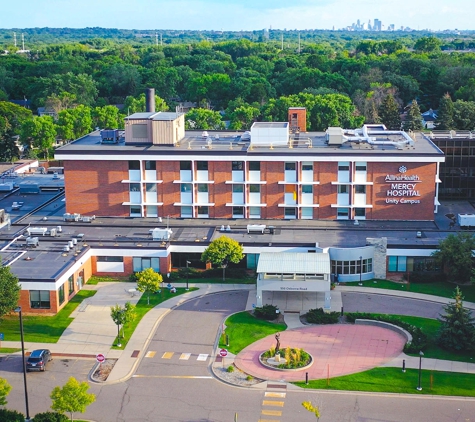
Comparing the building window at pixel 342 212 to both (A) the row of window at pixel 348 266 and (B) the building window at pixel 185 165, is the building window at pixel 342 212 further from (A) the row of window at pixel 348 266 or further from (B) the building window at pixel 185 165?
(B) the building window at pixel 185 165

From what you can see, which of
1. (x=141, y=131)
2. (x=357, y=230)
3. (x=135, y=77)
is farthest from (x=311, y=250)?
(x=135, y=77)

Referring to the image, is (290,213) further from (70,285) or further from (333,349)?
(333,349)

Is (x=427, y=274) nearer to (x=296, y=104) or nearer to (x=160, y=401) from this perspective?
(x=160, y=401)

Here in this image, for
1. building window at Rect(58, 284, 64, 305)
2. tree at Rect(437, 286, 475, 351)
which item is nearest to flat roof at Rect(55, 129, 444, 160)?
building window at Rect(58, 284, 64, 305)

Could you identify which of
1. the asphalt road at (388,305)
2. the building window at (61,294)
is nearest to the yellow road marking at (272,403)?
the asphalt road at (388,305)

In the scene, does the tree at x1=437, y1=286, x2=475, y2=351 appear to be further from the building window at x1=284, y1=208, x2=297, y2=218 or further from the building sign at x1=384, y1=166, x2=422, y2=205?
the building window at x1=284, y1=208, x2=297, y2=218

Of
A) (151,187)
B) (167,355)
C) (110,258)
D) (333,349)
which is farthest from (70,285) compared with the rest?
(333,349)

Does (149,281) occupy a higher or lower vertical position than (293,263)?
lower
